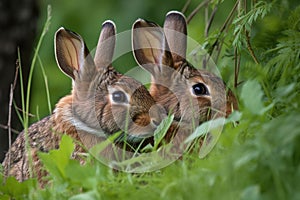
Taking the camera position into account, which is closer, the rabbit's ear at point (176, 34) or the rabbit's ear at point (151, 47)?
the rabbit's ear at point (151, 47)

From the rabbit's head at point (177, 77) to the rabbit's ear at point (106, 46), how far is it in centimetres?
15

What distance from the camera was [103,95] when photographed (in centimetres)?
517

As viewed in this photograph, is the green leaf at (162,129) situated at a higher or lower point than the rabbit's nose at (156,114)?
higher

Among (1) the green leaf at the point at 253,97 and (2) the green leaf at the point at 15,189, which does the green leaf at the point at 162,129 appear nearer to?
(2) the green leaf at the point at 15,189

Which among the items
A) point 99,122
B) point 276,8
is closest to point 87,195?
point 99,122

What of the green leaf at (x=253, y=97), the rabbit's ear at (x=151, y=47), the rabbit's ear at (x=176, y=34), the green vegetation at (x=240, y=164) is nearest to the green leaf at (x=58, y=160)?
the green vegetation at (x=240, y=164)

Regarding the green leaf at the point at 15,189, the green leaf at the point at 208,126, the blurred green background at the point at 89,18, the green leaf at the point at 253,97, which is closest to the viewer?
the green leaf at the point at 253,97

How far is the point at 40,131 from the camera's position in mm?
5305

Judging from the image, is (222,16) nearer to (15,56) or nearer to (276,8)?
(15,56)

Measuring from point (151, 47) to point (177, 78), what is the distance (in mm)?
288

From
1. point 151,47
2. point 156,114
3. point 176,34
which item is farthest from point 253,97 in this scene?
point 176,34

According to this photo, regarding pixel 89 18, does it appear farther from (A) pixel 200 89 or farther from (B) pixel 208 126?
(B) pixel 208 126

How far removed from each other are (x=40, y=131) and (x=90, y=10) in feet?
16.6

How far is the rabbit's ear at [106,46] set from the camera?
5.44 meters
